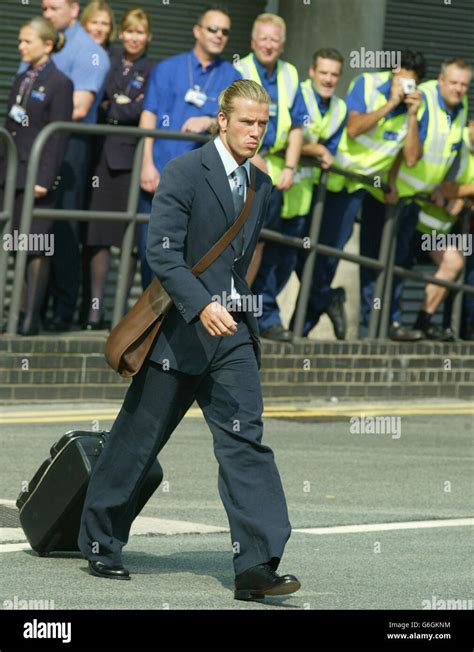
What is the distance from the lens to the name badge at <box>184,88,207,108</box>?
13078mm

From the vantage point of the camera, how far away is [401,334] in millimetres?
14867

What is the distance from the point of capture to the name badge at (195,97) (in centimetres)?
1308

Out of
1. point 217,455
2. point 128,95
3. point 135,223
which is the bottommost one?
point 217,455

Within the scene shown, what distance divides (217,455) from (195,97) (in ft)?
21.6

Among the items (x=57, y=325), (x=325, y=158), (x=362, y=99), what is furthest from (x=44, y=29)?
(x=362, y=99)

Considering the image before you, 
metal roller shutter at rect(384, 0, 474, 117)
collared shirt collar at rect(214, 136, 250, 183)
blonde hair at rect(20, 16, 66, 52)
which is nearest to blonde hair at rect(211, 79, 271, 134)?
collared shirt collar at rect(214, 136, 250, 183)

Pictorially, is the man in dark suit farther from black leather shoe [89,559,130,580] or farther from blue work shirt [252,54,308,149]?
blue work shirt [252,54,308,149]

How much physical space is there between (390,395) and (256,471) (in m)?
7.75

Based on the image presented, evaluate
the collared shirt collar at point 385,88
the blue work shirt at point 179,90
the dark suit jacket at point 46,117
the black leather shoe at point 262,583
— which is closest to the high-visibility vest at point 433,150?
the collared shirt collar at point 385,88

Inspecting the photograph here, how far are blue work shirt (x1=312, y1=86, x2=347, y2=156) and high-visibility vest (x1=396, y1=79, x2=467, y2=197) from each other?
2.50 feet

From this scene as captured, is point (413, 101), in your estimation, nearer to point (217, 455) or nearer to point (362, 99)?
point (362, 99)

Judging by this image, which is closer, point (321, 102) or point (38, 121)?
point (38, 121)

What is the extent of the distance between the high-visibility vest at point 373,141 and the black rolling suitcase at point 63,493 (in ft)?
22.6

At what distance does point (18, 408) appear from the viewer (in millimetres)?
12305
